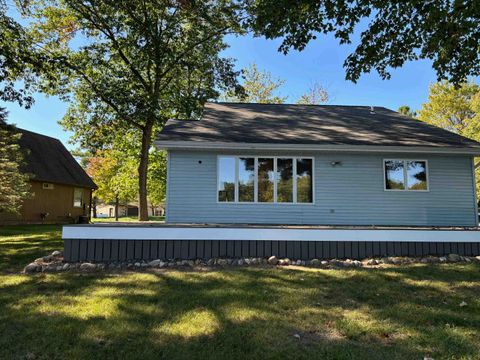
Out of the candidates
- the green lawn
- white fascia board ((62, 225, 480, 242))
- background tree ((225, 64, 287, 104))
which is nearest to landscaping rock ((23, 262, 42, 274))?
the green lawn

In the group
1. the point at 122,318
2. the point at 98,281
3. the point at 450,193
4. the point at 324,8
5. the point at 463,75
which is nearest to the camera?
the point at 122,318

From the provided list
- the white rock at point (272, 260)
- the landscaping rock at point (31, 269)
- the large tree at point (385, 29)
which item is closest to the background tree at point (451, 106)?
the large tree at point (385, 29)

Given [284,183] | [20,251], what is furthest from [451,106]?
[20,251]

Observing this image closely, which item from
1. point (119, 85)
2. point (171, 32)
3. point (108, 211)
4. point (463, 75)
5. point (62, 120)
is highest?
point (171, 32)

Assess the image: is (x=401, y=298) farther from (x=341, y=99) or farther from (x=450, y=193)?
(x=341, y=99)

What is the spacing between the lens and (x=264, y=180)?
32.9 ft

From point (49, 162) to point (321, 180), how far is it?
18343 mm

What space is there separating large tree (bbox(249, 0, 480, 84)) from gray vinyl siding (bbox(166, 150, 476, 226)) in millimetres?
2649

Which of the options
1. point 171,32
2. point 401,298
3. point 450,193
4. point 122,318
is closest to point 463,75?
point 450,193

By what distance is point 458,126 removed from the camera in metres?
27.2

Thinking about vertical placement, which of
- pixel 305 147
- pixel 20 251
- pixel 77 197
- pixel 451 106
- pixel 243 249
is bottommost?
pixel 20 251

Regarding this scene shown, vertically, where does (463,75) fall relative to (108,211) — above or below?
above

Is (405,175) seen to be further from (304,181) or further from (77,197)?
(77,197)

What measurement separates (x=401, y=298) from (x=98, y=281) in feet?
15.9
